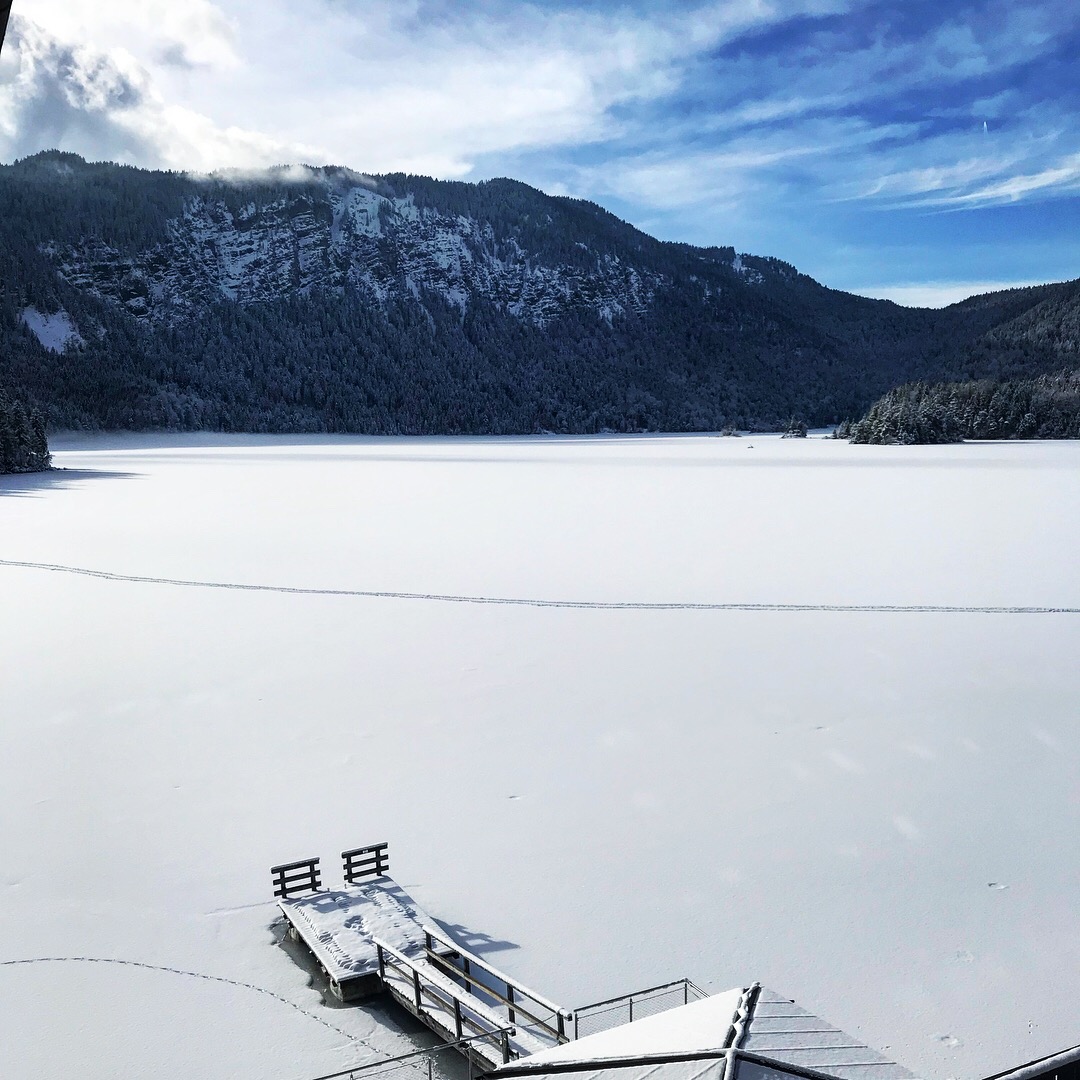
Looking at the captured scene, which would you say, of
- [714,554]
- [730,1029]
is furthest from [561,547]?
[730,1029]

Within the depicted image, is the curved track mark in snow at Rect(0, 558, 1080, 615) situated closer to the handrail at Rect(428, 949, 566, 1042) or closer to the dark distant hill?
the handrail at Rect(428, 949, 566, 1042)

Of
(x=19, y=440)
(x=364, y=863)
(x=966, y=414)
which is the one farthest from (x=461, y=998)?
(x=966, y=414)

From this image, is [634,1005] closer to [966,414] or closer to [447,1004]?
[447,1004]

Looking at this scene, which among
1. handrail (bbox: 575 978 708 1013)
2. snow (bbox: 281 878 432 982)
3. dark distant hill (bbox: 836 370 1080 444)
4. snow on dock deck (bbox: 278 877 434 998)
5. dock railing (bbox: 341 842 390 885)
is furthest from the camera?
dark distant hill (bbox: 836 370 1080 444)

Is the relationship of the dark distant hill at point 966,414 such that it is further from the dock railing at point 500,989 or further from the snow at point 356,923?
the dock railing at point 500,989

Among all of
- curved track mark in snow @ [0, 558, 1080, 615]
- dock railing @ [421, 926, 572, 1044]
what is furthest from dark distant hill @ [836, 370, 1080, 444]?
dock railing @ [421, 926, 572, 1044]

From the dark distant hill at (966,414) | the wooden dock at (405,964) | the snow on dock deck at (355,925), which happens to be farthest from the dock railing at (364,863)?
the dark distant hill at (966,414)
